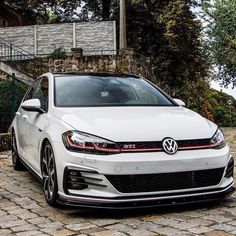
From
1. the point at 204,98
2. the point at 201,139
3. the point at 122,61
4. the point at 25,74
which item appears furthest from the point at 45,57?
the point at 201,139

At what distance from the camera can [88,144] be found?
4.34 meters

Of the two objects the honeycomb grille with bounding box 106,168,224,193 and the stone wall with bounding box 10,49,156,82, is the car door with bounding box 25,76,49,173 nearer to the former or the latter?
the honeycomb grille with bounding box 106,168,224,193

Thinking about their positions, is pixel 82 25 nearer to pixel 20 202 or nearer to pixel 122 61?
pixel 122 61

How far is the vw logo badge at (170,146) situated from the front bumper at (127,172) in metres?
0.05

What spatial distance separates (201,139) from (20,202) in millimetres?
2226

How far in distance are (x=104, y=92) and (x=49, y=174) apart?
4.27 feet

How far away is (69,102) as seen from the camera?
212 inches

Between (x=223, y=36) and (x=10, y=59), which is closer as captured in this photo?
(x=10, y=59)

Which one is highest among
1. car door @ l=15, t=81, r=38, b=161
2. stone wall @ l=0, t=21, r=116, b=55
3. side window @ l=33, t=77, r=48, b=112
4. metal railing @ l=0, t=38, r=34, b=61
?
stone wall @ l=0, t=21, r=116, b=55

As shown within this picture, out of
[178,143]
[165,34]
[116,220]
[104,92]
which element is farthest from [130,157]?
[165,34]

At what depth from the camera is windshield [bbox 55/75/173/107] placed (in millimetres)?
5453

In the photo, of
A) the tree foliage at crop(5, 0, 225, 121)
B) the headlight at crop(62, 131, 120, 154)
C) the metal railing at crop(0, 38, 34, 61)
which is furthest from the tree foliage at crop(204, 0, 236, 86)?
the headlight at crop(62, 131, 120, 154)

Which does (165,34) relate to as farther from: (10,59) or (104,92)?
(104,92)

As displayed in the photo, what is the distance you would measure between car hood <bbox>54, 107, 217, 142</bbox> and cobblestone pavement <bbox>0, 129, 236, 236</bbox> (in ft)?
2.50
